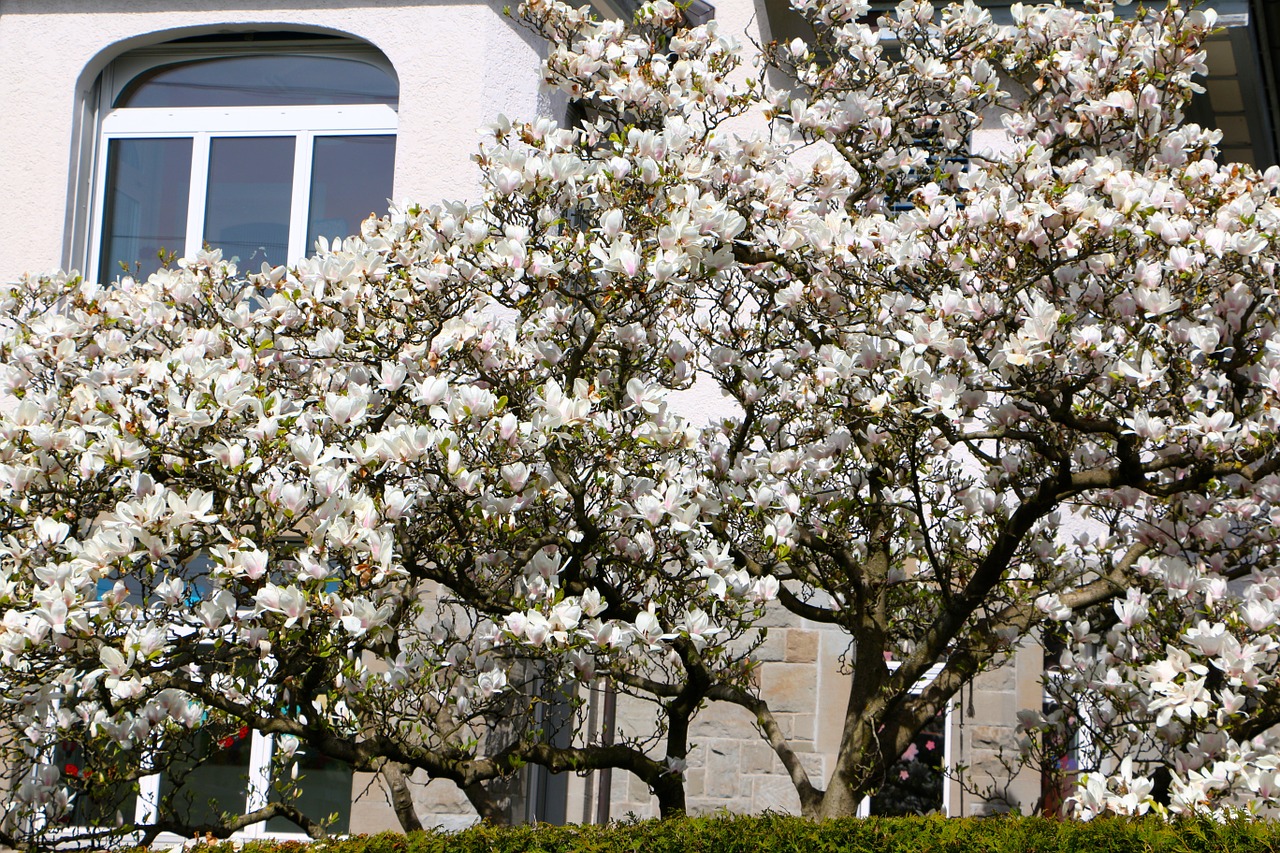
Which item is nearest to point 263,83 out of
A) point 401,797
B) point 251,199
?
point 251,199

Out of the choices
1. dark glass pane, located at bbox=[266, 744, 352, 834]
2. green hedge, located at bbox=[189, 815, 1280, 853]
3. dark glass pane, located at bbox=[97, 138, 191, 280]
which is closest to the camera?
green hedge, located at bbox=[189, 815, 1280, 853]

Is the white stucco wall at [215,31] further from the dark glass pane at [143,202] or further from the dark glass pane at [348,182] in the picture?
the dark glass pane at [348,182]

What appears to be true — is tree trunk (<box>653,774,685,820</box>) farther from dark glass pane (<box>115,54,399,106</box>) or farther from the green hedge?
dark glass pane (<box>115,54,399,106</box>)

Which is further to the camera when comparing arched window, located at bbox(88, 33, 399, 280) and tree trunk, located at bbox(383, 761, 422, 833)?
arched window, located at bbox(88, 33, 399, 280)

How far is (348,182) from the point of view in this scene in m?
A: 8.71

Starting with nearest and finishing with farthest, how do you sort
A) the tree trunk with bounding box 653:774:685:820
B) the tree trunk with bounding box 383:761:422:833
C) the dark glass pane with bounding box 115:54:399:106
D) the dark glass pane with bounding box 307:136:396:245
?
1. the tree trunk with bounding box 653:774:685:820
2. the tree trunk with bounding box 383:761:422:833
3. the dark glass pane with bounding box 307:136:396:245
4. the dark glass pane with bounding box 115:54:399:106

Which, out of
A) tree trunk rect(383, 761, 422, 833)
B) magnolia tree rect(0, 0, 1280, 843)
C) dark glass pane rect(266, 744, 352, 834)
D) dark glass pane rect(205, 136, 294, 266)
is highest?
dark glass pane rect(205, 136, 294, 266)

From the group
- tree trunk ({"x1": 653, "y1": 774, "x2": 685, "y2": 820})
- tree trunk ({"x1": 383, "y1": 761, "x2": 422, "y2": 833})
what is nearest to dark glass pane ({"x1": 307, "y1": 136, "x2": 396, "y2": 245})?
tree trunk ({"x1": 383, "y1": 761, "x2": 422, "y2": 833})

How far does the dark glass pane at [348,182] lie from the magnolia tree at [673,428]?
263 cm

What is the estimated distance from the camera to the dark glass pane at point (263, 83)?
880 cm

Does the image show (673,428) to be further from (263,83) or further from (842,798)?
(263,83)

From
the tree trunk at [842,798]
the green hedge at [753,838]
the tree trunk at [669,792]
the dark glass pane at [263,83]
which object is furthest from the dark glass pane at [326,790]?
the dark glass pane at [263,83]

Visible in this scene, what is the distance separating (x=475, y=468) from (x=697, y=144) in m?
1.78

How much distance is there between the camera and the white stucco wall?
834cm
